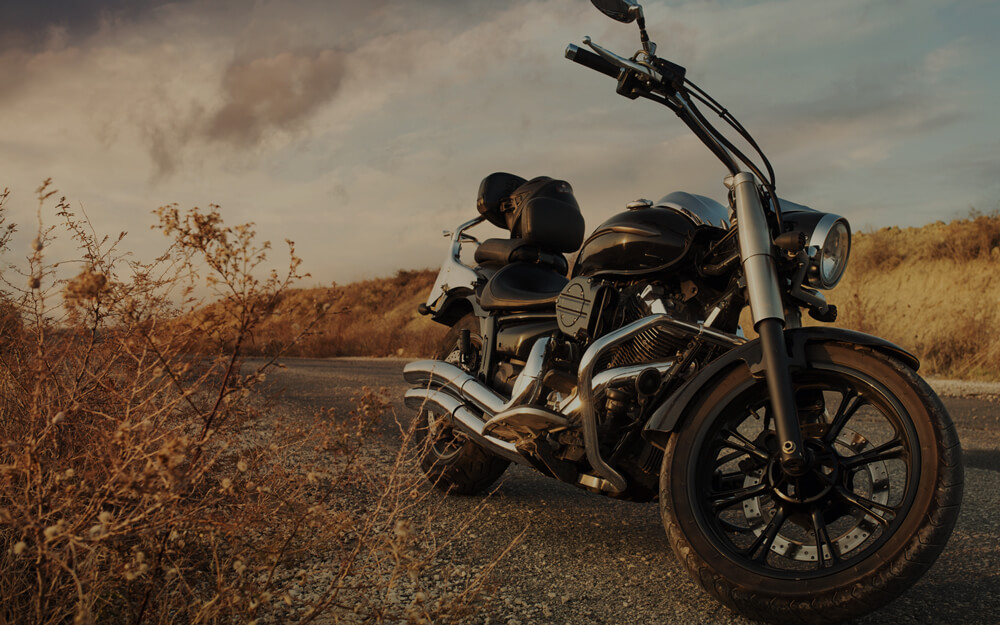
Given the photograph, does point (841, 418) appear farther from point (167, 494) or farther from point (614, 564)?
point (167, 494)

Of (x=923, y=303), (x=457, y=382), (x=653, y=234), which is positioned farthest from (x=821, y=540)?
(x=923, y=303)

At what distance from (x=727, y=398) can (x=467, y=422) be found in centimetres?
168

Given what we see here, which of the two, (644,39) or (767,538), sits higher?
(644,39)

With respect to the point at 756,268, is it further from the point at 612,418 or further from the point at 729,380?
the point at 612,418

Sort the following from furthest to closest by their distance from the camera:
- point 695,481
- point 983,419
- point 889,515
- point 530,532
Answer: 1. point 983,419
2. point 530,532
3. point 695,481
4. point 889,515

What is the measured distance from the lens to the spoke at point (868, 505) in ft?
8.06

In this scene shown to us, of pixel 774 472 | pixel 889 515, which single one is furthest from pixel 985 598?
pixel 774 472

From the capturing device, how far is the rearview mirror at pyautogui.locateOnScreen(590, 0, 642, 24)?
9.89ft

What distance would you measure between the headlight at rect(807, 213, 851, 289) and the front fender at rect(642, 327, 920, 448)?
210mm

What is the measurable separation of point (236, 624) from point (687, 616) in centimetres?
150

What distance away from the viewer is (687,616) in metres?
2.70

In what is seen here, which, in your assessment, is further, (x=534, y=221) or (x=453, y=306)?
(x=453, y=306)

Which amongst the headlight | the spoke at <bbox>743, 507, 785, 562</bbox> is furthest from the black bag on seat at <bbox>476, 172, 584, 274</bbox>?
the spoke at <bbox>743, 507, 785, 562</bbox>

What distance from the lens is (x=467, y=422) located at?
4.09 metres
